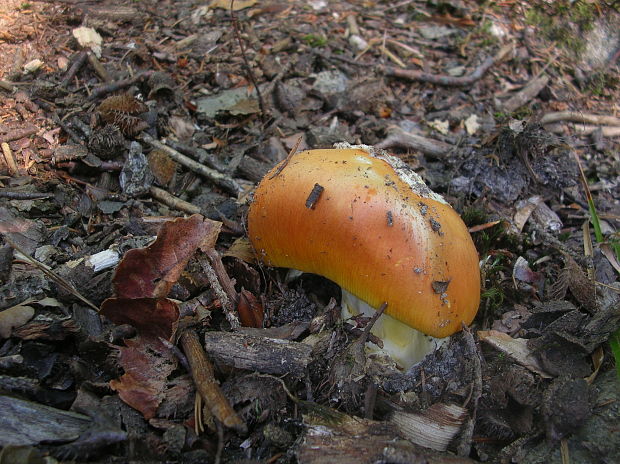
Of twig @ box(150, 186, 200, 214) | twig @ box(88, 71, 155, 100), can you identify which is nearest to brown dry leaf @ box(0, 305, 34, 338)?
twig @ box(150, 186, 200, 214)

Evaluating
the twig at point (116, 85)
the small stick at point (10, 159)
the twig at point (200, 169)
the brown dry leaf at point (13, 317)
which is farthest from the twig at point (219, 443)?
the twig at point (116, 85)

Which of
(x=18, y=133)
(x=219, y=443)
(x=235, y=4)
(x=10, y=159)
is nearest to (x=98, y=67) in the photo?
(x=18, y=133)

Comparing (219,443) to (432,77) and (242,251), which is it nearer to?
(242,251)

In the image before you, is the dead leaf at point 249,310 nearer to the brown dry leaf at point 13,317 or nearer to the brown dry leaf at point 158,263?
the brown dry leaf at point 158,263

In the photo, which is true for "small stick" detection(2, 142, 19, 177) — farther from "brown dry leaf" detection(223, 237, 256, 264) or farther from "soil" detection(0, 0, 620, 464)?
"brown dry leaf" detection(223, 237, 256, 264)

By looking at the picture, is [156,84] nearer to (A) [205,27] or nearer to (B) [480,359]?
(A) [205,27]
